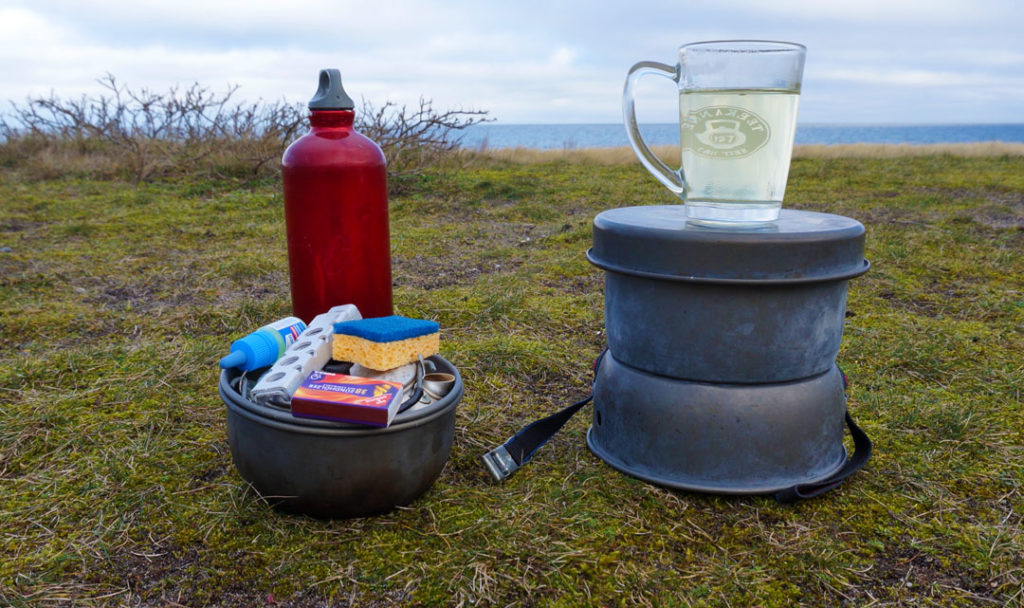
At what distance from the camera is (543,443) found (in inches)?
91.0

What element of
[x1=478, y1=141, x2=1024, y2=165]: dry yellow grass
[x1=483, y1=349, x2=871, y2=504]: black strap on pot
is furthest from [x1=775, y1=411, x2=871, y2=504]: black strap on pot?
[x1=478, y1=141, x2=1024, y2=165]: dry yellow grass

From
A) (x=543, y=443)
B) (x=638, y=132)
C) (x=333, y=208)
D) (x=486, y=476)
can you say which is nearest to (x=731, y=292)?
(x=638, y=132)

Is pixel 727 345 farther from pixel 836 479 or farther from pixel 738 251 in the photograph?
pixel 836 479

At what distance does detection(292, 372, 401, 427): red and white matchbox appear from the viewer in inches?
65.4

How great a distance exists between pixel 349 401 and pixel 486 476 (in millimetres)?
669

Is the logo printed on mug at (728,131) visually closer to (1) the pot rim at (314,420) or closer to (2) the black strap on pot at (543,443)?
(2) the black strap on pot at (543,443)

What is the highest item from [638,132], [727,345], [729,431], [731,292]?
[638,132]

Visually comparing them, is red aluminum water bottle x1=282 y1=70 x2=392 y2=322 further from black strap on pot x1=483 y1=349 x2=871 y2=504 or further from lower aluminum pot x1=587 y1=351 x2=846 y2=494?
lower aluminum pot x1=587 y1=351 x2=846 y2=494

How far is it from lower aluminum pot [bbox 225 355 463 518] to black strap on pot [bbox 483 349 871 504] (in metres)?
0.32

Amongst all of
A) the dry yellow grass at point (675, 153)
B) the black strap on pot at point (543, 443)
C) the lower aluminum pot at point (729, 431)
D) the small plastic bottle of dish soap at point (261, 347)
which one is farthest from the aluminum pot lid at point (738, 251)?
the dry yellow grass at point (675, 153)

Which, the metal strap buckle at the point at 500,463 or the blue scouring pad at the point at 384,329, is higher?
the blue scouring pad at the point at 384,329

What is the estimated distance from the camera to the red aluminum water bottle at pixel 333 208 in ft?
7.18

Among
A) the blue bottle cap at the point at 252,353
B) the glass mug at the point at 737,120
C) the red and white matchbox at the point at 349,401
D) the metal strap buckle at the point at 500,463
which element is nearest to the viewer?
the red and white matchbox at the point at 349,401

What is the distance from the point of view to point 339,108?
224cm
